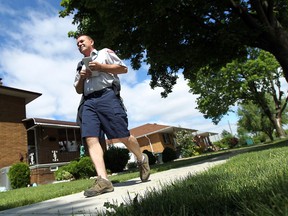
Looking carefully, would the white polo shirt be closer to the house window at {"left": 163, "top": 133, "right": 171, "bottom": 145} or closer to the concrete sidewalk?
the concrete sidewalk

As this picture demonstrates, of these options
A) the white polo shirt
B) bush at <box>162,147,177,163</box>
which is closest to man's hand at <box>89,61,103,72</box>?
the white polo shirt

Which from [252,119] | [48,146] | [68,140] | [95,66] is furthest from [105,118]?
[252,119]

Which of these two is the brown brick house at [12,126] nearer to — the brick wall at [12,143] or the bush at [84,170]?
the brick wall at [12,143]

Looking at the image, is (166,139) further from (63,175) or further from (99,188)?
(99,188)

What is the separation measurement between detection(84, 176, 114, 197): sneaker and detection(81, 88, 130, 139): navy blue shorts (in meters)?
0.64

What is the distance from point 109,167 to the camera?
1844 centimetres

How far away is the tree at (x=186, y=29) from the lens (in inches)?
412

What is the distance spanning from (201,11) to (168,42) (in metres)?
2.02

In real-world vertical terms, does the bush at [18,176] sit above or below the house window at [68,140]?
below

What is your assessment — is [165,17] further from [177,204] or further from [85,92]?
[177,204]

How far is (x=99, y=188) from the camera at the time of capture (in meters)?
3.69

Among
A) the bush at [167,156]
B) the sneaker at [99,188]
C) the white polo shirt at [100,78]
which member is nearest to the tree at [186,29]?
the white polo shirt at [100,78]

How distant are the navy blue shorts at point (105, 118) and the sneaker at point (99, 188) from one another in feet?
2.10

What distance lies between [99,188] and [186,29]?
9.42 meters
